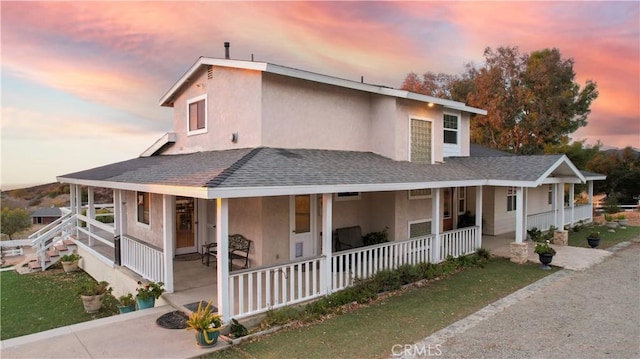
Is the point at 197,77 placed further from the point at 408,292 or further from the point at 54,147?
the point at 54,147

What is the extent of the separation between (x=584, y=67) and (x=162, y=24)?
35.4 metres

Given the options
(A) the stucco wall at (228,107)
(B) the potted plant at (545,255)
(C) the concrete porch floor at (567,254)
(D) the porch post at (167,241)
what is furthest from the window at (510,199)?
(D) the porch post at (167,241)


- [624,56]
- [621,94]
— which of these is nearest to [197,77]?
[624,56]

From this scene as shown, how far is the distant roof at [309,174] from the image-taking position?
22.7ft

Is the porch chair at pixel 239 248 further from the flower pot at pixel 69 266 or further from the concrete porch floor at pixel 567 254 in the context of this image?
the concrete porch floor at pixel 567 254

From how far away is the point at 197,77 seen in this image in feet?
40.5

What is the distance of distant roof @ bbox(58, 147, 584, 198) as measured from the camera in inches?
272

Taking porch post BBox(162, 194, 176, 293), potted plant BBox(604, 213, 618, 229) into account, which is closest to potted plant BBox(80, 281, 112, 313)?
porch post BBox(162, 194, 176, 293)

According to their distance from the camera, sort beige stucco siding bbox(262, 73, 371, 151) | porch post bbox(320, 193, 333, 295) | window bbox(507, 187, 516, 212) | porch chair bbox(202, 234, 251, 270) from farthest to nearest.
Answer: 1. window bbox(507, 187, 516, 212)
2. beige stucco siding bbox(262, 73, 371, 151)
3. porch chair bbox(202, 234, 251, 270)
4. porch post bbox(320, 193, 333, 295)

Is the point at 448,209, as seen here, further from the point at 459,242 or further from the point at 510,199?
the point at 510,199

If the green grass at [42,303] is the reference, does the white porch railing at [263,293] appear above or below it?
above

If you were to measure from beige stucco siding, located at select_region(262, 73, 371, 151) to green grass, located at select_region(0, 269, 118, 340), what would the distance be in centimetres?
660

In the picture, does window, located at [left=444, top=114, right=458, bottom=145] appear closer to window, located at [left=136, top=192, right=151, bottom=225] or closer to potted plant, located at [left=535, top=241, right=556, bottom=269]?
potted plant, located at [left=535, top=241, right=556, bottom=269]

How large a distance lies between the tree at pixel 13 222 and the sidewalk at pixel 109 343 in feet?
126
